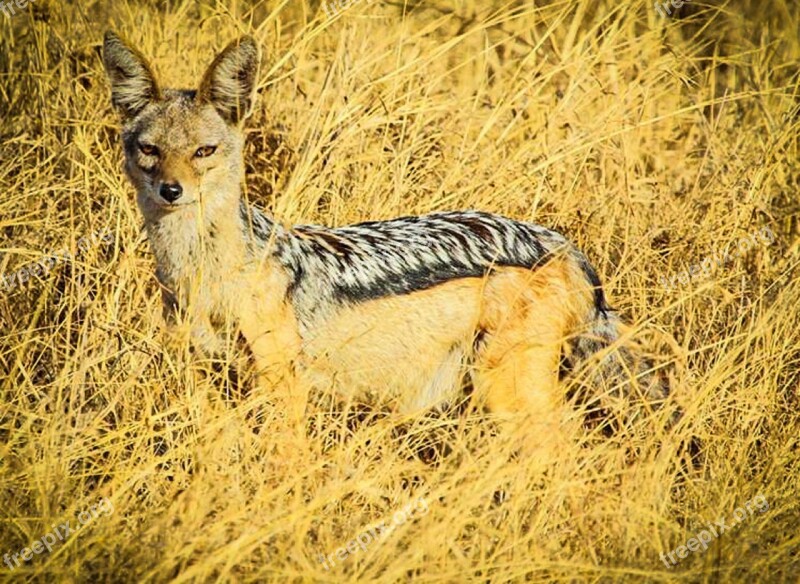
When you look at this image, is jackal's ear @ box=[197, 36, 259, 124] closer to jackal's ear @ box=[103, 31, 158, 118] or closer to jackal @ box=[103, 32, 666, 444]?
jackal @ box=[103, 32, 666, 444]

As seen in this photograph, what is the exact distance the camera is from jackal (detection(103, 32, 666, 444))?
5.10 m

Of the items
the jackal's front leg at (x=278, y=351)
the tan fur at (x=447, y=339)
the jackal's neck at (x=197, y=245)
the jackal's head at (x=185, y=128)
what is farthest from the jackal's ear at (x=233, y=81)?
the jackal's front leg at (x=278, y=351)

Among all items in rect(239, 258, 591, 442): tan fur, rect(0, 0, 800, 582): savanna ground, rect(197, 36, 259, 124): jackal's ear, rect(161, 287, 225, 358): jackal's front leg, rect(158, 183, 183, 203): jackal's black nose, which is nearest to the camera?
rect(0, 0, 800, 582): savanna ground

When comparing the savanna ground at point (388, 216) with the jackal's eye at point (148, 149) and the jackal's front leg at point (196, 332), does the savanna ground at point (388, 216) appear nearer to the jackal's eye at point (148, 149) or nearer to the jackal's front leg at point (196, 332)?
the jackal's front leg at point (196, 332)

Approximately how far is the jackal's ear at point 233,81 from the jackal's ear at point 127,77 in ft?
0.86

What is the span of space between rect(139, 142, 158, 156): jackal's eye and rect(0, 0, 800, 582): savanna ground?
0.67 metres

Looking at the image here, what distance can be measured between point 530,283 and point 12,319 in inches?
105

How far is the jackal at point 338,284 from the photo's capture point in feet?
16.7

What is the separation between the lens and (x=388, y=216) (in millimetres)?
6602

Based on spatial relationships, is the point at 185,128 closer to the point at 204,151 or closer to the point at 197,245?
the point at 204,151

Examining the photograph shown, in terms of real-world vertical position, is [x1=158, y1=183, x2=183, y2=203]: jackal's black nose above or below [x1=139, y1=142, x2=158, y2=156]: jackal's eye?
below

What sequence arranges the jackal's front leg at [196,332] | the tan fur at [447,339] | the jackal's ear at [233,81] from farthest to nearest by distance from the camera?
the jackal's ear at [233,81] < the tan fur at [447,339] < the jackal's front leg at [196,332]

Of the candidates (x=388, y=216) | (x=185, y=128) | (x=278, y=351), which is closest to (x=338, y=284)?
(x=278, y=351)

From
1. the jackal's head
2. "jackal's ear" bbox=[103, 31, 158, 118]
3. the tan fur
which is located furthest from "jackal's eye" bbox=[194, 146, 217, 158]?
the tan fur
